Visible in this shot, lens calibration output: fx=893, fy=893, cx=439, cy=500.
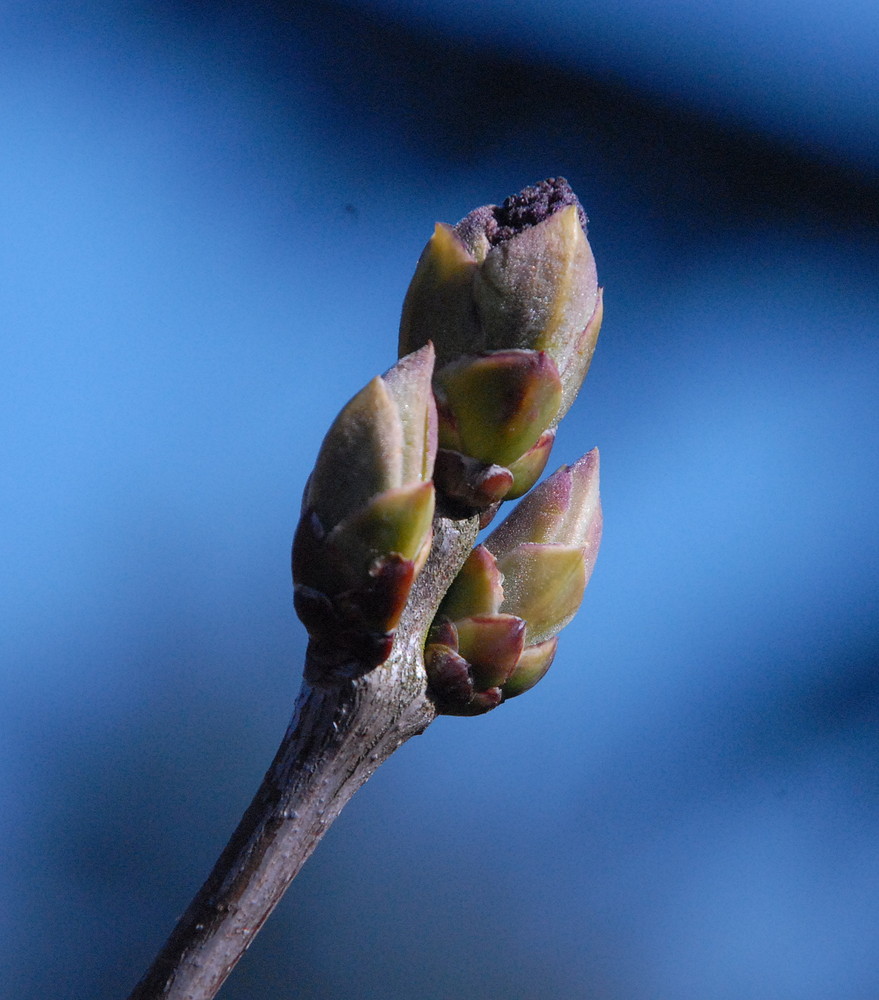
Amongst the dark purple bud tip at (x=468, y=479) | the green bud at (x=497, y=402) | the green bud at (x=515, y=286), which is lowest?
the dark purple bud tip at (x=468, y=479)

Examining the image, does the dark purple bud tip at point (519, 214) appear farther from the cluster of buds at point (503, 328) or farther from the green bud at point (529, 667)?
the green bud at point (529, 667)

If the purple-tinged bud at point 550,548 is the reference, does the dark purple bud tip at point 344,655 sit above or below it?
below

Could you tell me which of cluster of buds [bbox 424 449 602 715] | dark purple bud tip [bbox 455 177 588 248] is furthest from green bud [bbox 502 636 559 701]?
dark purple bud tip [bbox 455 177 588 248]

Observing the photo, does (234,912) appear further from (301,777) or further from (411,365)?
(411,365)

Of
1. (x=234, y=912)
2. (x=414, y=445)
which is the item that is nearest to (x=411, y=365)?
(x=414, y=445)

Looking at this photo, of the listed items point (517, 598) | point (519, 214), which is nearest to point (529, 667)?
point (517, 598)

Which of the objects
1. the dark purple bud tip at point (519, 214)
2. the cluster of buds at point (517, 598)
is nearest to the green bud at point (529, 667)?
the cluster of buds at point (517, 598)
